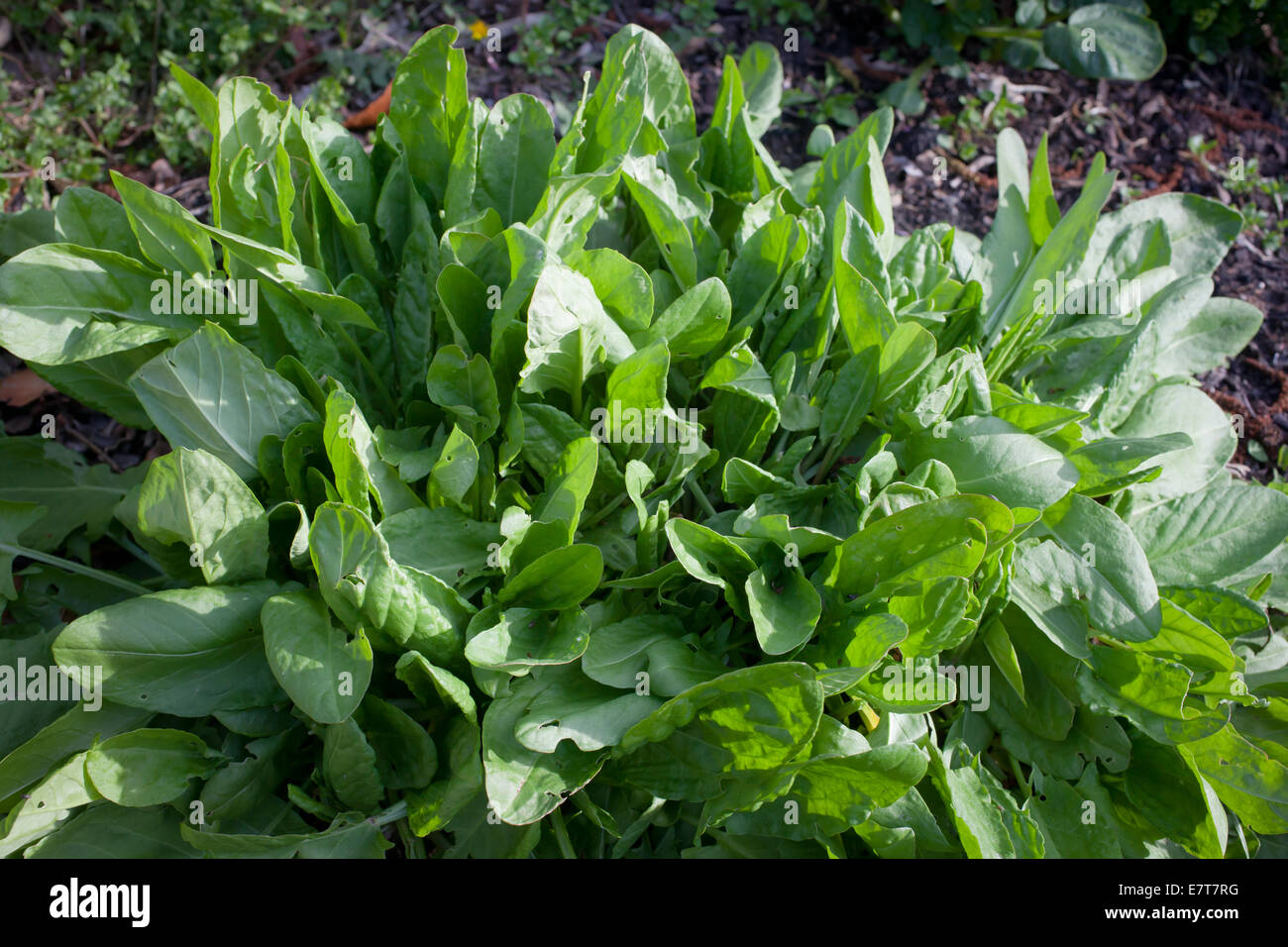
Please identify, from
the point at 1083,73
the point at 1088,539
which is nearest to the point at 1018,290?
the point at 1088,539

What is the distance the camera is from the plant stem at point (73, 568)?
217 centimetres

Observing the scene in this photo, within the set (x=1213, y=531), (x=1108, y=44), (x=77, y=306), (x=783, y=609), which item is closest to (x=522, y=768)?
(x=783, y=609)

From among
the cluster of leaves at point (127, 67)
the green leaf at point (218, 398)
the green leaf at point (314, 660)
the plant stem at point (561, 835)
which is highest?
the cluster of leaves at point (127, 67)

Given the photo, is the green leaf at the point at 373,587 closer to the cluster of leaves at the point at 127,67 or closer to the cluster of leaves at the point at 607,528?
the cluster of leaves at the point at 607,528

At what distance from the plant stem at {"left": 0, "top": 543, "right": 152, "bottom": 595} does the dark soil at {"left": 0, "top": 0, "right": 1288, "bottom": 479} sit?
5.29ft

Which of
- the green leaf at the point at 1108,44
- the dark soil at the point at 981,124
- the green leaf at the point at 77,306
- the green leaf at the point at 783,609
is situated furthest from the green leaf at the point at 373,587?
the green leaf at the point at 1108,44

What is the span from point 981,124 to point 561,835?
317 cm

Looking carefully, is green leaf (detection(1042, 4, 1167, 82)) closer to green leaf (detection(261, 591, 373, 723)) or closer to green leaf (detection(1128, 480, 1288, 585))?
green leaf (detection(1128, 480, 1288, 585))

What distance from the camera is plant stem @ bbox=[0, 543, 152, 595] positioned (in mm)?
2166

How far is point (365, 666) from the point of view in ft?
5.72

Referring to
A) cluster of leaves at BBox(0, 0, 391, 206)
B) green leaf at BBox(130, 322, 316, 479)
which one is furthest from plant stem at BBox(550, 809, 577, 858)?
cluster of leaves at BBox(0, 0, 391, 206)

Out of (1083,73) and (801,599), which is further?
(1083,73)
